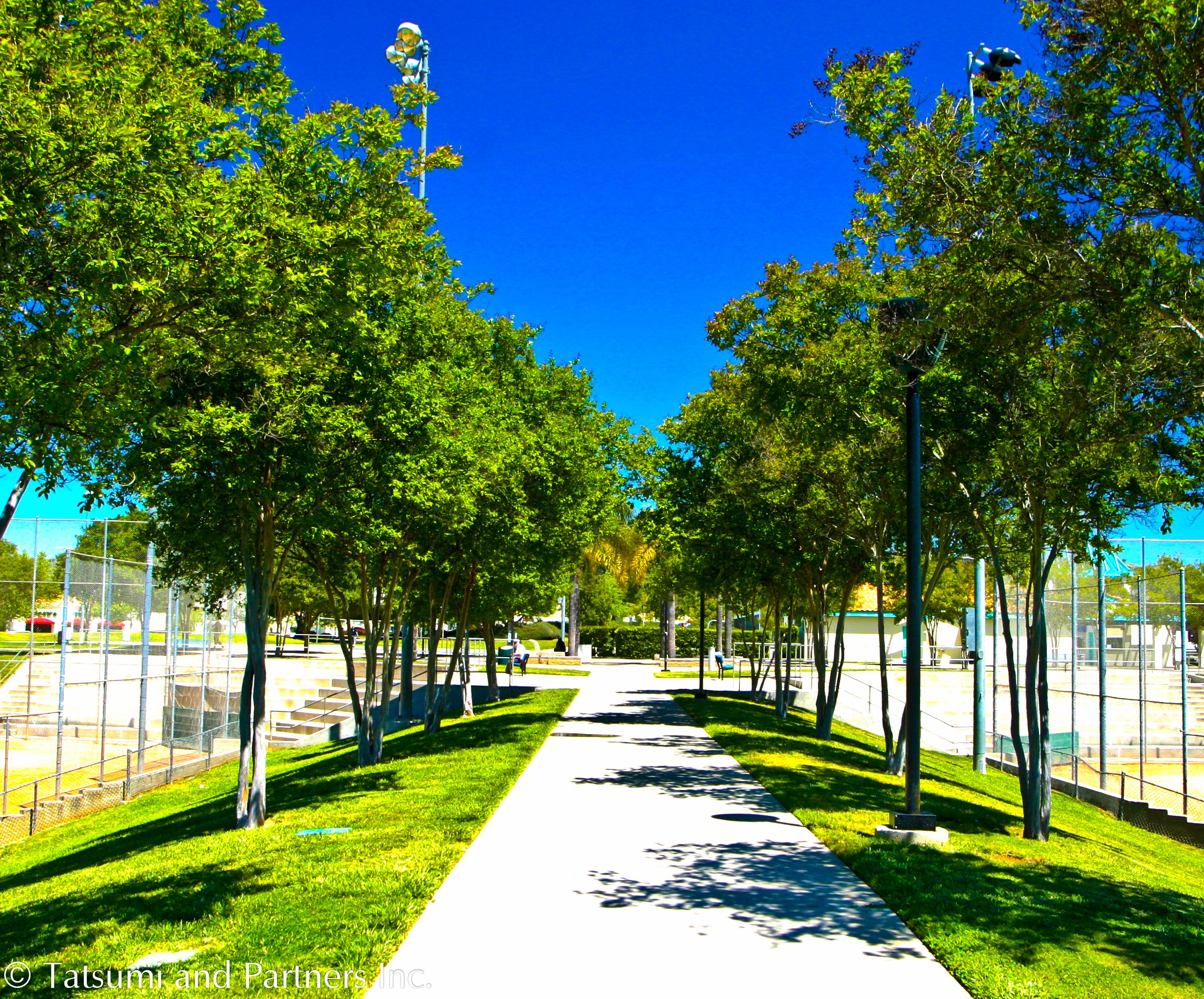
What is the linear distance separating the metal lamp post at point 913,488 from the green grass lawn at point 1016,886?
1.99ft

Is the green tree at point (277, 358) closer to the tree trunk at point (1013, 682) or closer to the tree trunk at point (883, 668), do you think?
the tree trunk at point (1013, 682)

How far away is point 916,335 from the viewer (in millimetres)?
10891

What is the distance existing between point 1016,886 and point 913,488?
411 centimetres

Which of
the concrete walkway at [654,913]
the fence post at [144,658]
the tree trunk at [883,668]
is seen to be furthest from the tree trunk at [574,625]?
the concrete walkway at [654,913]

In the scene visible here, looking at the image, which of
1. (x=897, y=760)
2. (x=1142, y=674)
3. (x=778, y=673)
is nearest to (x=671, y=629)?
(x=778, y=673)

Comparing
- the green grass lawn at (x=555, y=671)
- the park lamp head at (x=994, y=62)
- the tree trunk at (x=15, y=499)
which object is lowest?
the green grass lawn at (x=555, y=671)

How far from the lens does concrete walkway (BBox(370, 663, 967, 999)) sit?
5922mm

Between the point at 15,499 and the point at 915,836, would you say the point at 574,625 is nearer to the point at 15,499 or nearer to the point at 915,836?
the point at 915,836

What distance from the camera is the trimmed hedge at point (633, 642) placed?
60.0 metres

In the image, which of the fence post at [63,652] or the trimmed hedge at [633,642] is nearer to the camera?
the fence post at [63,652]

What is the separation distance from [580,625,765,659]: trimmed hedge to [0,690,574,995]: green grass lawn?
4342 centimetres

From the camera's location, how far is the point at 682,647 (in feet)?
195

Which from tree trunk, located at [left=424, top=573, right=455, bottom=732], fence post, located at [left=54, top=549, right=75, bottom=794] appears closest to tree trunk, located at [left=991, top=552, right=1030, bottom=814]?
tree trunk, located at [left=424, top=573, right=455, bottom=732]

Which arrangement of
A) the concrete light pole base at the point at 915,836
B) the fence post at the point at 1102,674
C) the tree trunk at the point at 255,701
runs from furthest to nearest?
the fence post at the point at 1102,674
the tree trunk at the point at 255,701
the concrete light pole base at the point at 915,836
